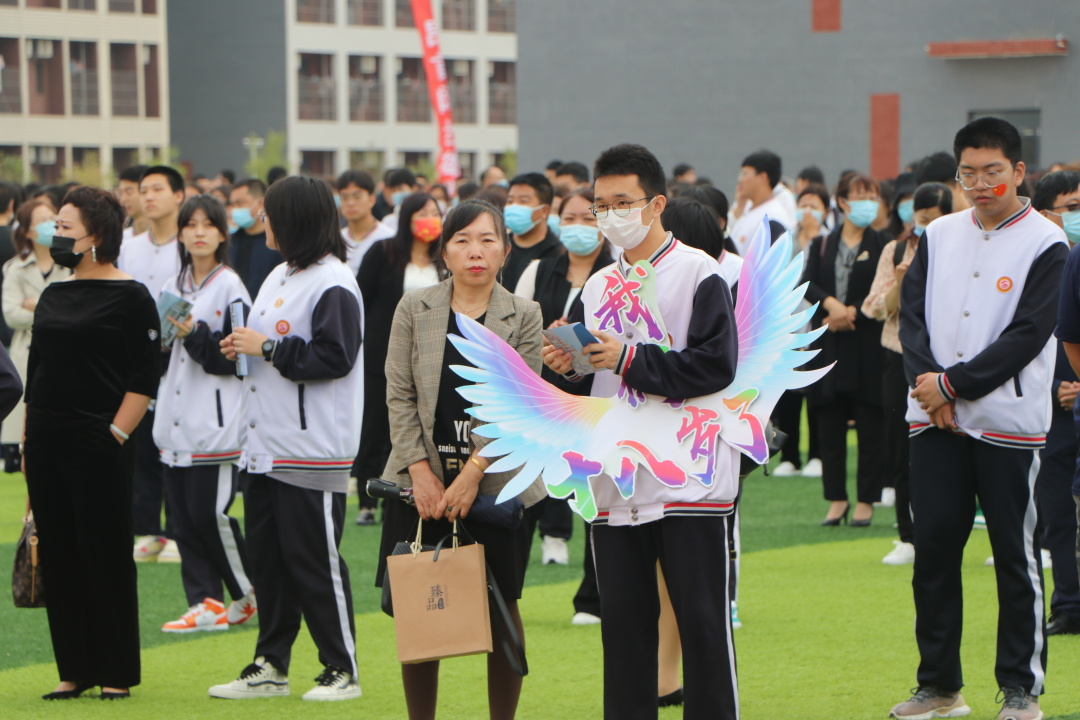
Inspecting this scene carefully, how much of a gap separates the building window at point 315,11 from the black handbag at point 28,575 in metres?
45.6

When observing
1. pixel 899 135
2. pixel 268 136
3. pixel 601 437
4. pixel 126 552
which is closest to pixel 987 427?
pixel 601 437

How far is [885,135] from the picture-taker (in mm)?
25438

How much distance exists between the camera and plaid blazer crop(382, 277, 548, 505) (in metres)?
5.04

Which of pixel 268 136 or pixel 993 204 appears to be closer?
pixel 993 204

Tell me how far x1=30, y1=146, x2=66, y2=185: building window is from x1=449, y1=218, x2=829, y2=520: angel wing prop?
42569 mm

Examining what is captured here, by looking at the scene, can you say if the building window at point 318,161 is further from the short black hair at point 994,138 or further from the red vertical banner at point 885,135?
the short black hair at point 994,138

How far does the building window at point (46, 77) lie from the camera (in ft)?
145

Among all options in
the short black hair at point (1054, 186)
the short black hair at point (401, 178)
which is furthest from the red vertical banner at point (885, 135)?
the short black hair at point (1054, 186)

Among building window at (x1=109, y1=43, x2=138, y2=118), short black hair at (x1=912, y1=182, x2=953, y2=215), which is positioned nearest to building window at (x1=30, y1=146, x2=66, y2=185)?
building window at (x1=109, y1=43, x2=138, y2=118)

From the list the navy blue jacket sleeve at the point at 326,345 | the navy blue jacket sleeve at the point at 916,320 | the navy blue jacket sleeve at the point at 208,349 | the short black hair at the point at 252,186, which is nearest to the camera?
the navy blue jacket sleeve at the point at 916,320

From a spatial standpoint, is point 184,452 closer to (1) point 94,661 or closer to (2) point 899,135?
(1) point 94,661

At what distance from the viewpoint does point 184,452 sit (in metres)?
7.25

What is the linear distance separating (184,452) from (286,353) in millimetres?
1574

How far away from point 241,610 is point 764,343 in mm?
3793
